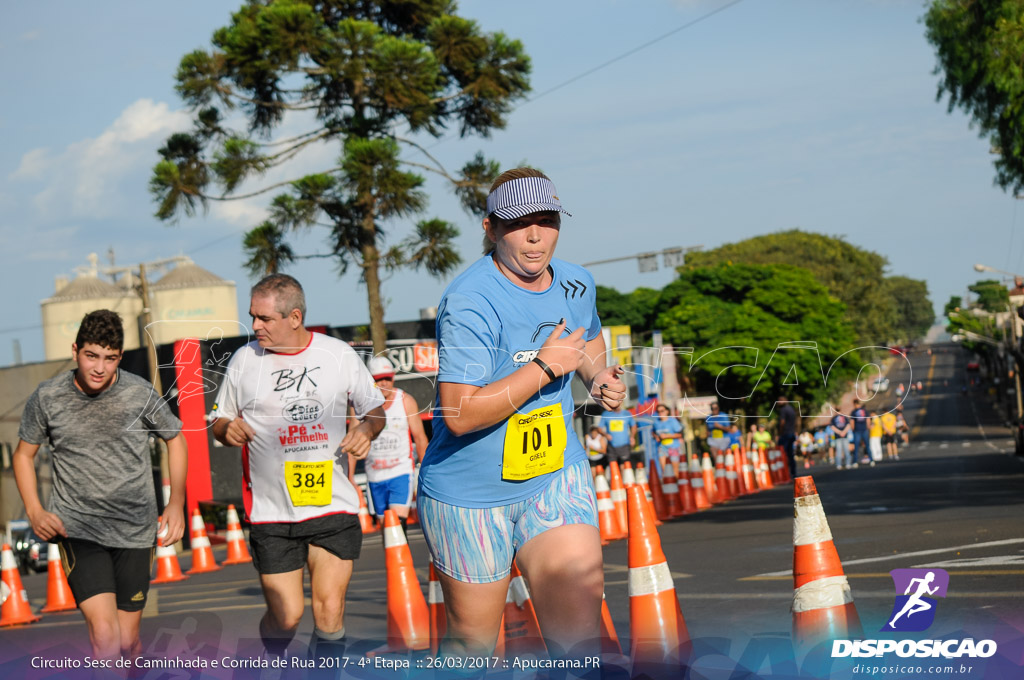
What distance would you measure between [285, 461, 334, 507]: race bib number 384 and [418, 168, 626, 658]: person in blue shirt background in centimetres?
171

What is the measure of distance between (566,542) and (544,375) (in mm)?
567

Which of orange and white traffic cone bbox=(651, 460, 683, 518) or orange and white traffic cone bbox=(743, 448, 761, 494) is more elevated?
orange and white traffic cone bbox=(651, 460, 683, 518)

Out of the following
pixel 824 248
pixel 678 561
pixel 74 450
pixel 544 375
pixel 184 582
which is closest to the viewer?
pixel 544 375

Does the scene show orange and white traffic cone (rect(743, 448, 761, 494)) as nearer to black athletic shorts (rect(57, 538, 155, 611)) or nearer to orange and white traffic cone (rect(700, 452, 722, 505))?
orange and white traffic cone (rect(700, 452, 722, 505))

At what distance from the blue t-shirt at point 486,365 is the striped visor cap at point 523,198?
0.20m

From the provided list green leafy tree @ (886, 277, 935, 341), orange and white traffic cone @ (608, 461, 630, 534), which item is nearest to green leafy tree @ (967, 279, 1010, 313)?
green leafy tree @ (886, 277, 935, 341)

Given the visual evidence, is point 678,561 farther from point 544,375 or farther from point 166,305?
point 166,305

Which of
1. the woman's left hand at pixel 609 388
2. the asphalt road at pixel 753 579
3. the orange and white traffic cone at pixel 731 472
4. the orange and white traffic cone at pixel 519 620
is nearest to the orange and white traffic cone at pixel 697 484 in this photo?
the asphalt road at pixel 753 579

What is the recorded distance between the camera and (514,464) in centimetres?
368

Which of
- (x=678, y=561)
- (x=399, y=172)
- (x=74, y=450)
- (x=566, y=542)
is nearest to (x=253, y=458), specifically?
(x=74, y=450)

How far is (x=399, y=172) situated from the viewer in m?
24.2

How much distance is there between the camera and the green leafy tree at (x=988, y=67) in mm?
15773

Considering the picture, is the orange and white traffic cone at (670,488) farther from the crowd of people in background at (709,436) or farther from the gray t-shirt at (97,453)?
the gray t-shirt at (97,453)

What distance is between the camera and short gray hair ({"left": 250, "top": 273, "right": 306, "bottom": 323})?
5.43 metres
